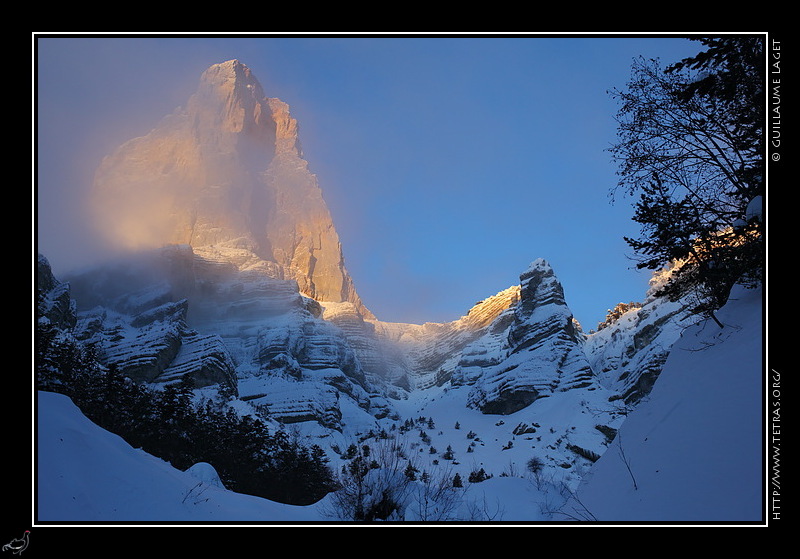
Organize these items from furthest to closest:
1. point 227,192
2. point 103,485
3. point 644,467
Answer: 1. point 227,192
2. point 103,485
3. point 644,467

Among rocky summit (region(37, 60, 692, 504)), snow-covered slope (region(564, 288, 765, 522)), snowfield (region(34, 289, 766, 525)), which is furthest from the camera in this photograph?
rocky summit (region(37, 60, 692, 504))

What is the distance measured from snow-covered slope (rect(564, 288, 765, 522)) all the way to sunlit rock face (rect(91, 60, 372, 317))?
4688 inches

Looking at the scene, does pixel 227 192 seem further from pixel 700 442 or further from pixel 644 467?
pixel 700 442

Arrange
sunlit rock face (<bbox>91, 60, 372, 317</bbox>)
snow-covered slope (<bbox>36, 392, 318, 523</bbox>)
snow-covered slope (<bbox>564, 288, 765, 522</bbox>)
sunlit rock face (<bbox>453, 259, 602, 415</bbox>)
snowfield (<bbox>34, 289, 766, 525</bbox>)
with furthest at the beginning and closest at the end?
sunlit rock face (<bbox>91, 60, 372, 317</bbox>), sunlit rock face (<bbox>453, 259, 602, 415</bbox>), snow-covered slope (<bbox>36, 392, 318, 523</bbox>), snowfield (<bbox>34, 289, 766, 525</bbox>), snow-covered slope (<bbox>564, 288, 765, 522</bbox>)

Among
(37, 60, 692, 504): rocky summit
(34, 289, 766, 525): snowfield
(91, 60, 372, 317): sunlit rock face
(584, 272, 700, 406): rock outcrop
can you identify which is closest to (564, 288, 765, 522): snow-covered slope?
(34, 289, 766, 525): snowfield

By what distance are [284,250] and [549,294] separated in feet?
332

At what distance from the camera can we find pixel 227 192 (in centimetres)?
15200

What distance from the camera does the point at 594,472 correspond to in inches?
432

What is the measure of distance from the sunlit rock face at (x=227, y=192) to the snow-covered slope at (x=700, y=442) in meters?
119

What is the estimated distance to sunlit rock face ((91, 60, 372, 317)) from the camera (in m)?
138

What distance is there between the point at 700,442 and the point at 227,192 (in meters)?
158

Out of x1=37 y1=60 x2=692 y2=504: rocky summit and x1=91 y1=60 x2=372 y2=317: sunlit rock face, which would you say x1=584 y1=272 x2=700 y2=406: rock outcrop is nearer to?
x1=37 y1=60 x2=692 y2=504: rocky summit

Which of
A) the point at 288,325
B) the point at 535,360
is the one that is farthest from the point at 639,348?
the point at 288,325
